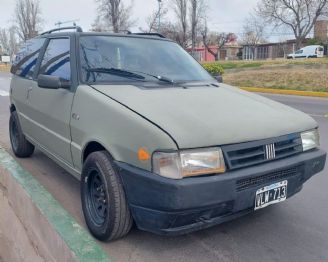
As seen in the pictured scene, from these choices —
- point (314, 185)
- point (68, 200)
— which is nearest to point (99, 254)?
point (68, 200)

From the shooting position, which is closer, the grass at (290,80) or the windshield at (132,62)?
the windshield at (132,62)

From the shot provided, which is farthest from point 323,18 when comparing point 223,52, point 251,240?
point 251,240

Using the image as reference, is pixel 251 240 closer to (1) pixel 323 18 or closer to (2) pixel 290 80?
(2) pixel 290 80

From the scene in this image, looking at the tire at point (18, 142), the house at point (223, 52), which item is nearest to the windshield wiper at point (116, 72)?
the tire at point (18, 142)

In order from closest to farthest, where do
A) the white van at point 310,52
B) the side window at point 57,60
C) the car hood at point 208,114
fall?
the car hood at point 208,114
the side window at point 57,60
the white van at point 310,52

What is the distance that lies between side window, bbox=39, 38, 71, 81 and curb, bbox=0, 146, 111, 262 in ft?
3.46

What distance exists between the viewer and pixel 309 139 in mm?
3203

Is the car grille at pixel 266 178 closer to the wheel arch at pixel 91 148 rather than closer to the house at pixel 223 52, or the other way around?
the wheel arch at pixel 91 148

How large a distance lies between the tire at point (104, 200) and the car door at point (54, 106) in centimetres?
53

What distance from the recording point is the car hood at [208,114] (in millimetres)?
2613

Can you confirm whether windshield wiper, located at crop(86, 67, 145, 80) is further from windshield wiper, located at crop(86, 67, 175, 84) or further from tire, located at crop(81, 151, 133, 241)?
tire, located at crop(81, 151, 133, 241)

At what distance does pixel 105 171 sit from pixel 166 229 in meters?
0.61

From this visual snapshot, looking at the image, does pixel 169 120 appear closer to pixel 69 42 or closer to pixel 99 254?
pixel 99 254

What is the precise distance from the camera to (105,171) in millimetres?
2822
